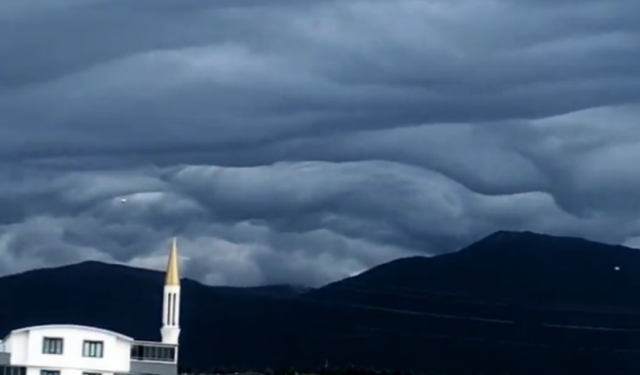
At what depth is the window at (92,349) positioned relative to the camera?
165m

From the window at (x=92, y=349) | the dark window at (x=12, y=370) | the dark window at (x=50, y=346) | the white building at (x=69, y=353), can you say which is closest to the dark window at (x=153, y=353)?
the white building at (x=69, y=353)

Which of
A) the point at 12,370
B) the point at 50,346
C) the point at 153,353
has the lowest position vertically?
the point at 12,370

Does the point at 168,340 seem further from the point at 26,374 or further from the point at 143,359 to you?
the point at 26,374

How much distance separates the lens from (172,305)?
17962 cm

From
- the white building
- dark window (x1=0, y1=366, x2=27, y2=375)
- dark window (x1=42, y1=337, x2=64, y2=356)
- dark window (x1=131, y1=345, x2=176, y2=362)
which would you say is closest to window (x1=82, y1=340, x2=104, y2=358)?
the white building

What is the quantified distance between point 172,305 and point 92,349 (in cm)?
1638

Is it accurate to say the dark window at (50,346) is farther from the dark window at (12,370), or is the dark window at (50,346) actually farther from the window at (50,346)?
the dark window at (12,370)

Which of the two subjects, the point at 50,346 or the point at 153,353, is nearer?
the point at 50,346

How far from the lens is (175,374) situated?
168750 mm

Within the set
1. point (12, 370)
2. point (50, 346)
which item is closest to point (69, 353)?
point (50, 346)

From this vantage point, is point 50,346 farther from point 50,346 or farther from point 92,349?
point 92,349

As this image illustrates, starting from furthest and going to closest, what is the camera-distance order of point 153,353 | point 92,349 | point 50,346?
1. point 153,353
2. point 92,349
3. point 50,346

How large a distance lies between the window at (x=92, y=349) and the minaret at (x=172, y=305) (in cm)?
1023

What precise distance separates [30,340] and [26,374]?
372 centimetres
